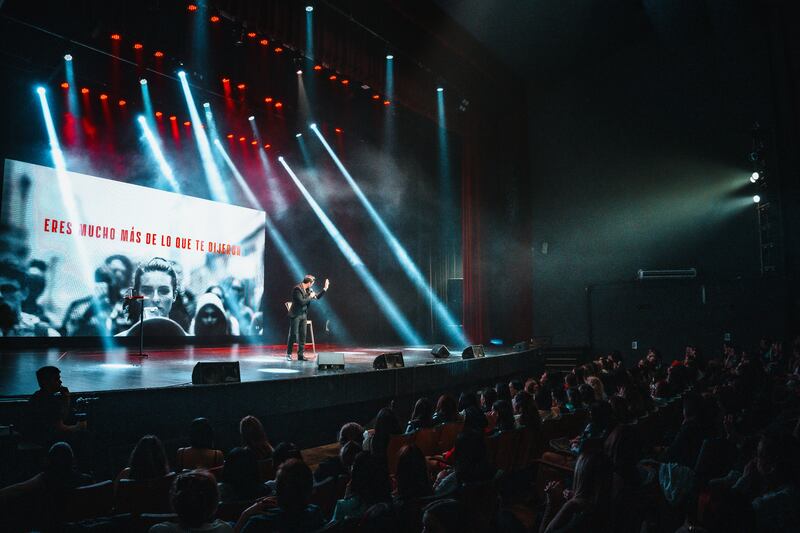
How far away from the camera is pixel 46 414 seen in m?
3.91

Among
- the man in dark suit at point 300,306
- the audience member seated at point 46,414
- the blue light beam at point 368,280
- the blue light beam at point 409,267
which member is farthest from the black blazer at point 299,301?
the blue light beam at point 409,267

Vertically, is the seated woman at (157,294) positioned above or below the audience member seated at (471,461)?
above

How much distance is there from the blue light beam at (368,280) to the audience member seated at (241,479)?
467 inches

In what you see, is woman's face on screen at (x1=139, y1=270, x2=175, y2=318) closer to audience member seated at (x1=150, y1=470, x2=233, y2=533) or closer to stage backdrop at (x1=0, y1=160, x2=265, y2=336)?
stage backdrop at (x1=0, y1=160, x2=265, y2=336)

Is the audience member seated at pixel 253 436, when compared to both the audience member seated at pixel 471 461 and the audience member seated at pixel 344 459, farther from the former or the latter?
the audience member seated at pixel 471 461

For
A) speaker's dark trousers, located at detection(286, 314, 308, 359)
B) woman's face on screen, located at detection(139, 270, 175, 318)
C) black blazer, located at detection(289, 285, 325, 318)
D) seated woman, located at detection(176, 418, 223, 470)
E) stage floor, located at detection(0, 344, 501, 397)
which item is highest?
woman's face on screen, located at detection(139, 270, 175, 318)

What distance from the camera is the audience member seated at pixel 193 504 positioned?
6.39 feet

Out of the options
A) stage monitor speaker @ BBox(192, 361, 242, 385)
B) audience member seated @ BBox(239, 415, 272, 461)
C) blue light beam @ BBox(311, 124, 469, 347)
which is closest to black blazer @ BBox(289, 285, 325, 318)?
stage monitor speaker @ BBox(192, 361, 242, 385)

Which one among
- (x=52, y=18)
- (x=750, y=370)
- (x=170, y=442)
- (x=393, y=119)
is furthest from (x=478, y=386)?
(x=52, y=18)

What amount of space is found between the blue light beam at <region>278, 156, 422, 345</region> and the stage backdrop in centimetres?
215

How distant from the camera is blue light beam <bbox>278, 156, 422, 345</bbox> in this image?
14.6 meters

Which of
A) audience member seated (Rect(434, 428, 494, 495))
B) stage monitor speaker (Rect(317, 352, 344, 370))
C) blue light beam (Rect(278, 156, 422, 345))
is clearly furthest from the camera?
blue light beam (Rect(278, 156, 422, 345))

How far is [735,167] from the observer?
39.6 feet

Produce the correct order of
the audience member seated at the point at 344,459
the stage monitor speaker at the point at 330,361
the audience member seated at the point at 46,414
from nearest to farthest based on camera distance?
the audience member seated at the point at 344,459 < the audience member seated at the point at 46,414 < the stage monitor speaker at the point at 330,361
